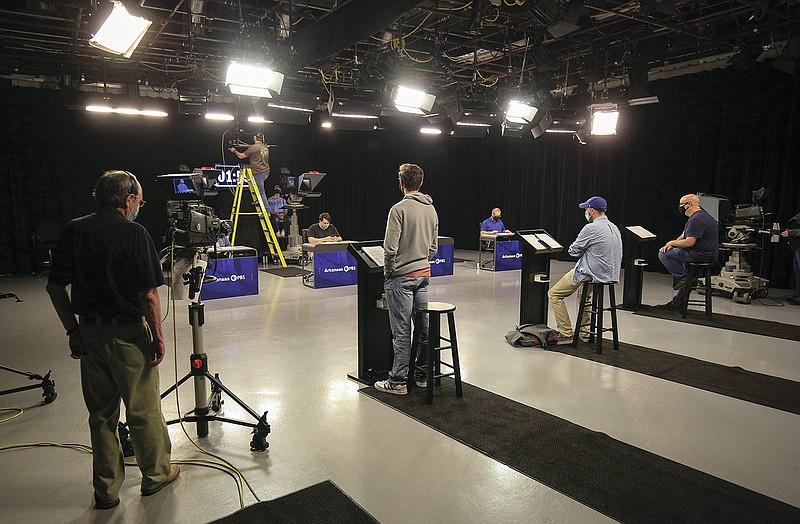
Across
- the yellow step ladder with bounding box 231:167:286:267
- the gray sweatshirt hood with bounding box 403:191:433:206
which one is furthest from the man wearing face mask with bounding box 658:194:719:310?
the yellow step ladder with bounding box 231:167:286:267

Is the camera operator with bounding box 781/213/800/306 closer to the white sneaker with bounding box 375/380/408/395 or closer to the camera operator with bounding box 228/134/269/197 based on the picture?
the white sneaker with bounding box 375/380/408/395

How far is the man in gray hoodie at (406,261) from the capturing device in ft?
12.6

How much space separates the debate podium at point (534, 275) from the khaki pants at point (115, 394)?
3.87 metres

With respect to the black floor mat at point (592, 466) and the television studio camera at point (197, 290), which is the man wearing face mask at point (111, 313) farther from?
the black floor mat at point (592, 466)

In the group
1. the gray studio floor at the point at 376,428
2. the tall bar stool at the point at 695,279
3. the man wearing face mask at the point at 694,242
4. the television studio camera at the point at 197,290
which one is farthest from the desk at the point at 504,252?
the television studio camera at the point at 197,290

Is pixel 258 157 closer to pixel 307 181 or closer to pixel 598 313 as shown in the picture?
pixel 307 181

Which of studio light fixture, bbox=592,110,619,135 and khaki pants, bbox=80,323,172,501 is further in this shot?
studio light fixture, bbox=592,110,619,135

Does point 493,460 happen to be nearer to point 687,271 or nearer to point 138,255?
point 138,255

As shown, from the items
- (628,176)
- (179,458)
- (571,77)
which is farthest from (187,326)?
(628,176)

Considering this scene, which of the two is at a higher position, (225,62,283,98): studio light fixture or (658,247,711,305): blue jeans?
(225,62,283,98): studio light fixture

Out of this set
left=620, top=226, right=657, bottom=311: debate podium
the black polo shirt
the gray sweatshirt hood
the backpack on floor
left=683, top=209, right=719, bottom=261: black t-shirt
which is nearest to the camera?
the black polo shirt

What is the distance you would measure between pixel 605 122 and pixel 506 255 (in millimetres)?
3126

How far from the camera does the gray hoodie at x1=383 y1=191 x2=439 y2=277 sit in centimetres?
382

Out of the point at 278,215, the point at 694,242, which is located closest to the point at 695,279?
the point at 694,242
